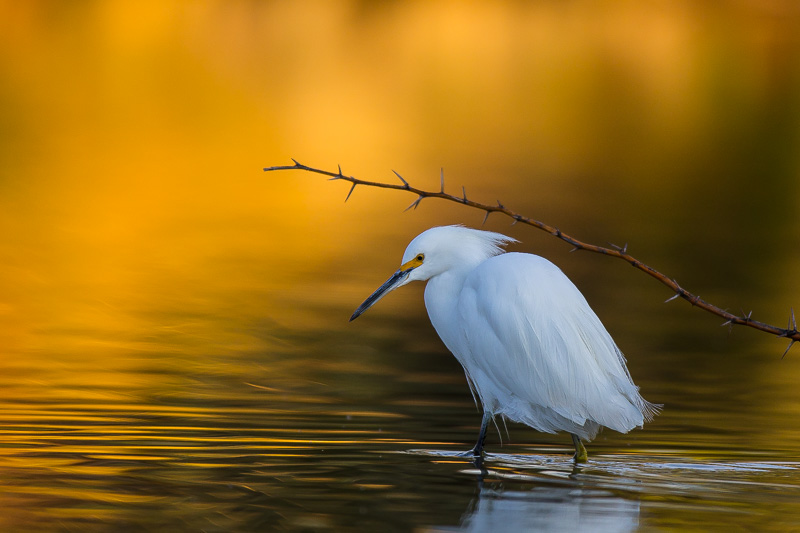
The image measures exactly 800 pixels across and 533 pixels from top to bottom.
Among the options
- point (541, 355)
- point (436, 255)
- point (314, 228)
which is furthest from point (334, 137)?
point (541, 355)

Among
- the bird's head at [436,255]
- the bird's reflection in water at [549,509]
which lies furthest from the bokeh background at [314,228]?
the bird's head at [436,255]

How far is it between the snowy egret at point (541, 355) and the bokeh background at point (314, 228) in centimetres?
44

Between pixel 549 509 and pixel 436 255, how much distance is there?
6.33 ft

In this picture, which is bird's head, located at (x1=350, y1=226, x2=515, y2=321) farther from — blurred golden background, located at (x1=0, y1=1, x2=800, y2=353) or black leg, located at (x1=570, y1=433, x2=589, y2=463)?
blurred golden background, located at (x1=0, y1=1, x2=800, y2=353)

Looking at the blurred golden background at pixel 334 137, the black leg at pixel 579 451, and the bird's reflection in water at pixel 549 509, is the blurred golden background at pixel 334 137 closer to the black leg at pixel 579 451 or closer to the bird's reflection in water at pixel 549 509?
the black leg at pixel 579 451

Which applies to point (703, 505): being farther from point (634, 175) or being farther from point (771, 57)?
point (771, 57)

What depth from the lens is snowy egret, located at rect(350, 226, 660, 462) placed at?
21.5ft

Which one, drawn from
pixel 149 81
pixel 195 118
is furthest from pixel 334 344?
pixel 149 81

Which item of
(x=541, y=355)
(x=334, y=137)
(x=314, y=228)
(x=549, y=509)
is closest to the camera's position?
(x=549, y=509)

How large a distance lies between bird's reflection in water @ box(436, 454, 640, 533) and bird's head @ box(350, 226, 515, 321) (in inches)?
53.2

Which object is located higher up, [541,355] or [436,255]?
[436,255]

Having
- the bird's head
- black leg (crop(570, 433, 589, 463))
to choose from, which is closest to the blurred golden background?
the bird's head

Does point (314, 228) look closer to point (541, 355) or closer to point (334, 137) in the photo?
point (334, 137)

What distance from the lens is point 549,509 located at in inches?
217
